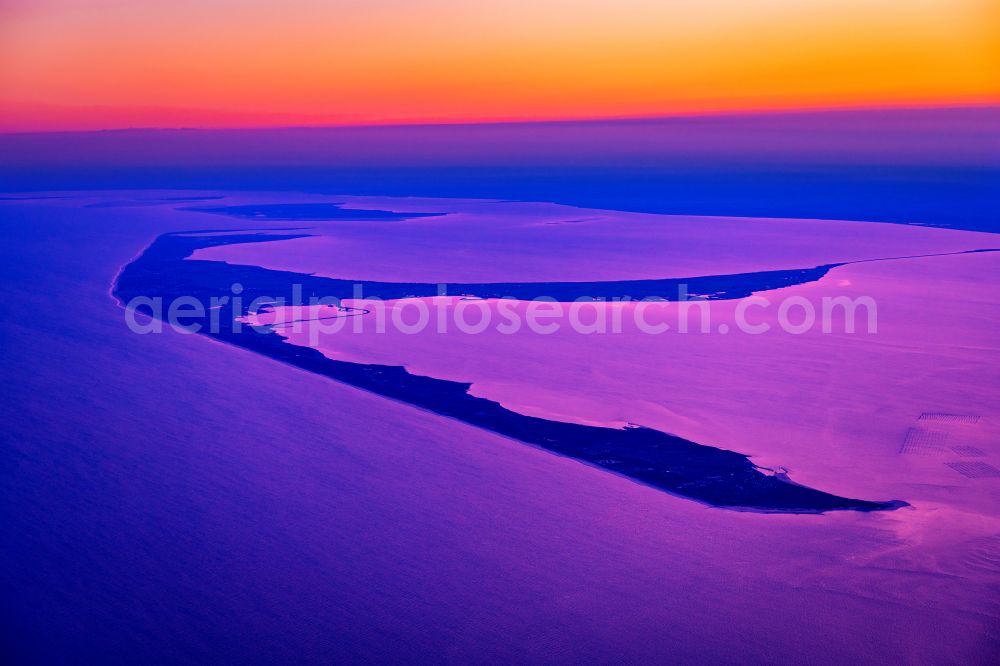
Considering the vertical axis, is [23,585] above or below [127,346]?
below

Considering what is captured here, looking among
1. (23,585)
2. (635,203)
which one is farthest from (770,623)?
(635,203)

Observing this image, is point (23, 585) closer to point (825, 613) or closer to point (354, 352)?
point (825, 613)

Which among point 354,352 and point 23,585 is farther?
point 354,352

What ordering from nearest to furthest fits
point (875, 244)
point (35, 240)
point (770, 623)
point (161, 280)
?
1. point (770, 623)
2. point (161, 280)
3. point (875, 244)
4. point (35, 240)

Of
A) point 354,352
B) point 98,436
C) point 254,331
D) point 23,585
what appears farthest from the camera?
point 254,331

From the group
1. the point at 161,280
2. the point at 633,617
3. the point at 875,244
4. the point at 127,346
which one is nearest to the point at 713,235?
the point at 875,244

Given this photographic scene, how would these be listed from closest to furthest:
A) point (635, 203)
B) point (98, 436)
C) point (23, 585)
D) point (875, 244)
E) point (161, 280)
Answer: point (23, 585) < point (98, 436) < point (161, 280) < point (875, 244) < point (635, 203)

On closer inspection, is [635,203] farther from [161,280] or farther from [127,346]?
[127,346]

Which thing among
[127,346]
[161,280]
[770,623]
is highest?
[161,280]

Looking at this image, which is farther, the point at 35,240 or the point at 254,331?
the point at 35,240
